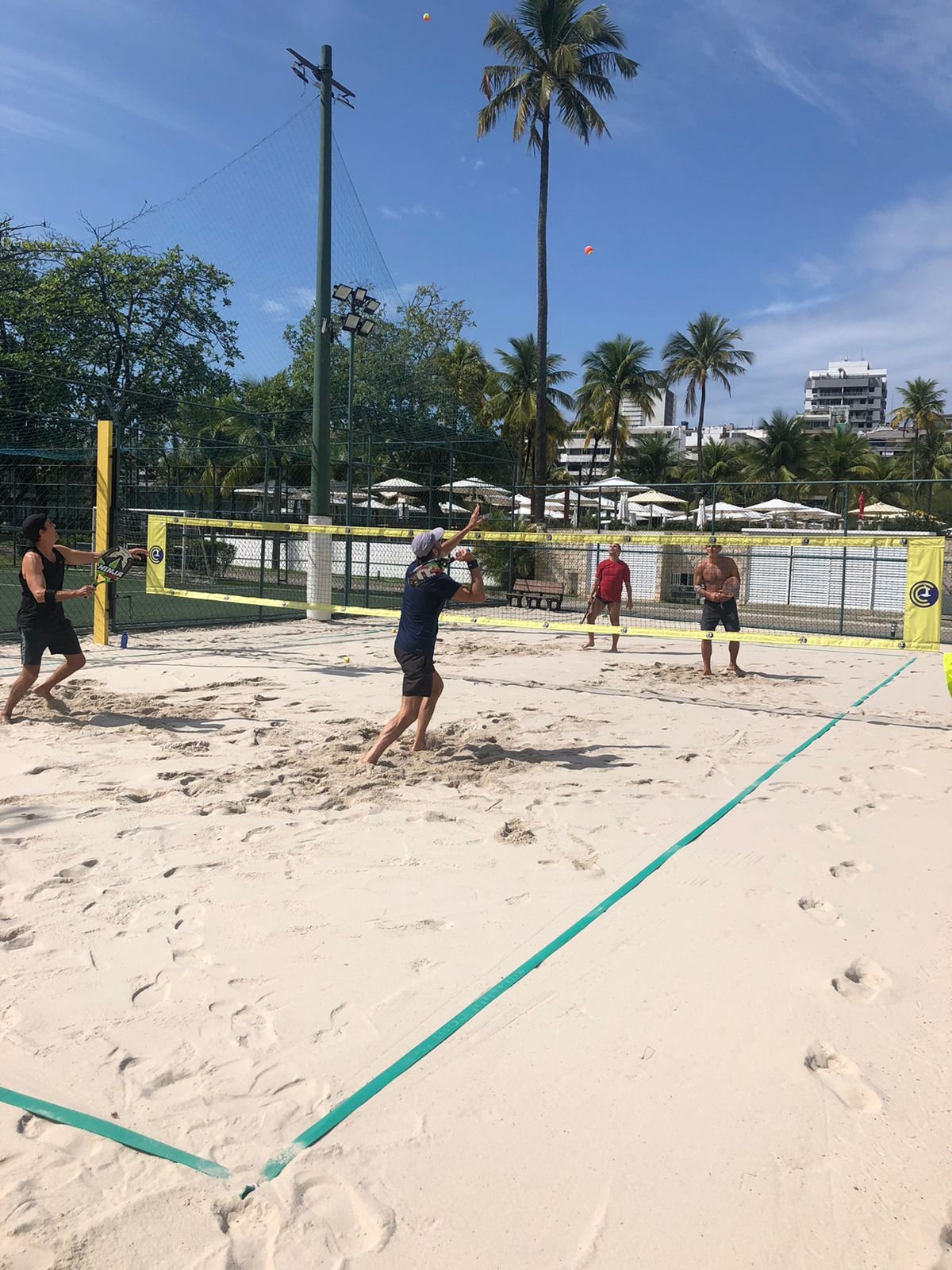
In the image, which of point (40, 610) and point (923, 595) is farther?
point (923, 595)

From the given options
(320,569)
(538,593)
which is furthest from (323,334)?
(538,593)

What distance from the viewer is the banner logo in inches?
335

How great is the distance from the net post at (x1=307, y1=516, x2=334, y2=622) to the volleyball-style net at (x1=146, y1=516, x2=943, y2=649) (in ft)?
0.07

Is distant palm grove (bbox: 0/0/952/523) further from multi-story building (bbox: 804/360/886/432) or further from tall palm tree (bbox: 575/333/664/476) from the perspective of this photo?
multi-story building (bbox: 804/360/886/432)

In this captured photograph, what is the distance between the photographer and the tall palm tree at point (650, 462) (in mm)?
53531

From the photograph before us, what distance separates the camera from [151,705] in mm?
7832

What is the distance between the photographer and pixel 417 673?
20.1ft

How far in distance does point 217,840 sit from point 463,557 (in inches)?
98.2

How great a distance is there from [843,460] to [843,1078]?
47.7 metres

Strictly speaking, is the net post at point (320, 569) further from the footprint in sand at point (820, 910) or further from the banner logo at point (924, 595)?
the footprint in sand at point (820, 910)

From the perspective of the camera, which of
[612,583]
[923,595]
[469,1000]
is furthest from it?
[612,583]

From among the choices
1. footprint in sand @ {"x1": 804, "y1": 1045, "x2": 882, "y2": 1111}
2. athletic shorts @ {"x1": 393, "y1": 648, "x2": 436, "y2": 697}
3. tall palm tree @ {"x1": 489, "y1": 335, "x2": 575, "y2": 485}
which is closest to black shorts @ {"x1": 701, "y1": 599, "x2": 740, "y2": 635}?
athletic shorts @ {"x1": 393, "y1": 648, "x2": 436, "y2": 697}

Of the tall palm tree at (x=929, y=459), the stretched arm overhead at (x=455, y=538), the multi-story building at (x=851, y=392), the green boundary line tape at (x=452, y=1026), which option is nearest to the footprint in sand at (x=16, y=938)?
the green boundary line tape at (x=452, y=1026)

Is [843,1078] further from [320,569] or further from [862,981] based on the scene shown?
[320,569]
